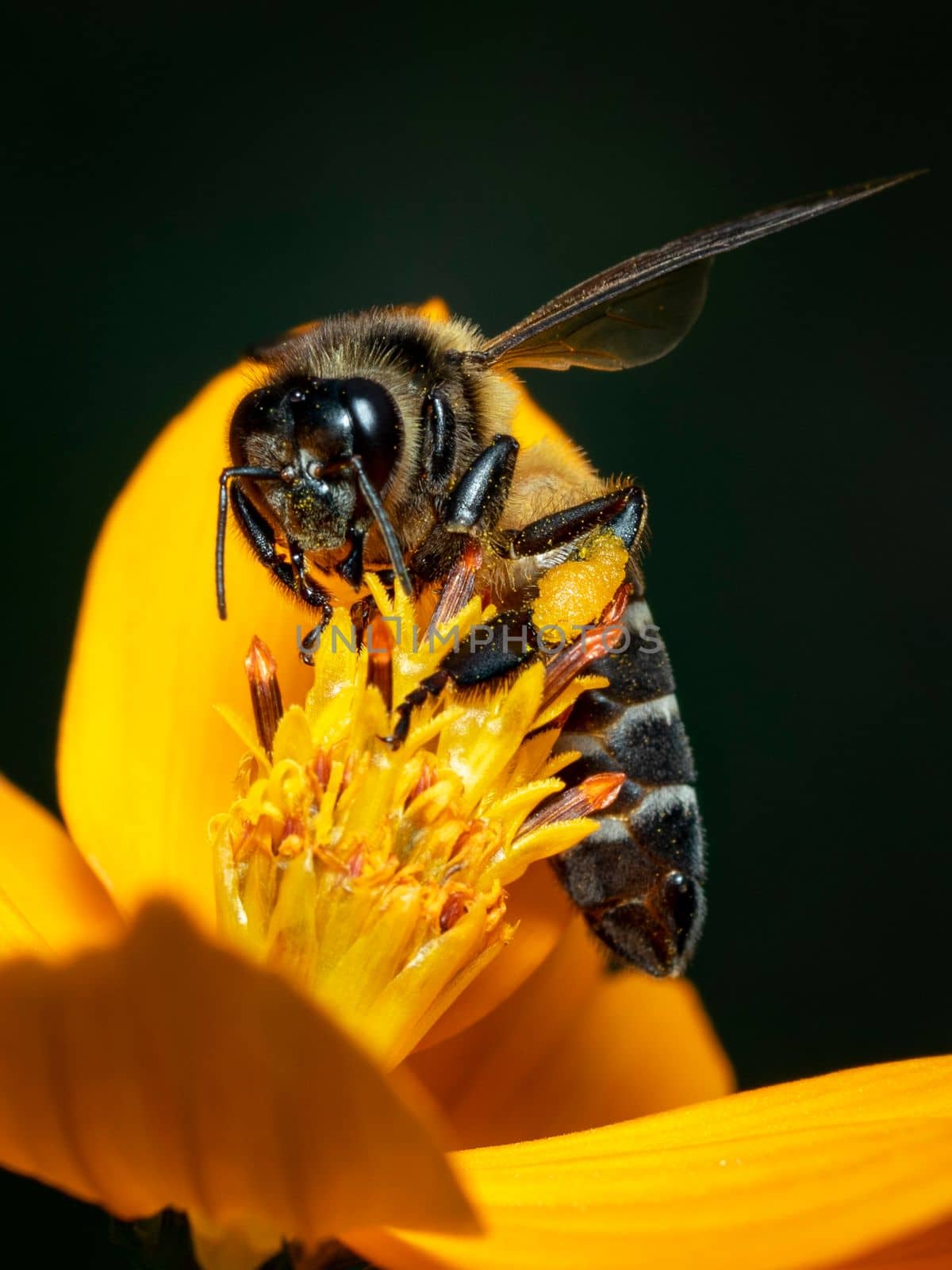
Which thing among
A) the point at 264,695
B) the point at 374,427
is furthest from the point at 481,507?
the point at 264,695

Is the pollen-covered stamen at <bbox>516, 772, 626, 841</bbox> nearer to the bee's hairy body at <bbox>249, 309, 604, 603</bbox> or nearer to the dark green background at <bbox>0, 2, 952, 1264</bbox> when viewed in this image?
the bee's hairy body at <bbox>249, 309, 604, 603</bbox>

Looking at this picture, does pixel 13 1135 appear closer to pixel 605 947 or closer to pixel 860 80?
pixel 605 947

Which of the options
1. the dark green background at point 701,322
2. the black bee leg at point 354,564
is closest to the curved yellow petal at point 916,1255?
the black bee leg at point 354,564

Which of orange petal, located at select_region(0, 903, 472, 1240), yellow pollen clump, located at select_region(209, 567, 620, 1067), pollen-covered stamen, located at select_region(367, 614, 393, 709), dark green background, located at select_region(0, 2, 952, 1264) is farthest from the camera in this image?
dark green background, located at select_region(0, 2, 952, 1264)

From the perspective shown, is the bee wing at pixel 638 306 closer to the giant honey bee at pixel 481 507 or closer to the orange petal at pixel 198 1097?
the giant honey bee at pixel 481 507

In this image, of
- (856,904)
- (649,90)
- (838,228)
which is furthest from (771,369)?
(856,904)

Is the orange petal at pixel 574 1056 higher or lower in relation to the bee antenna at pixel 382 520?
lower

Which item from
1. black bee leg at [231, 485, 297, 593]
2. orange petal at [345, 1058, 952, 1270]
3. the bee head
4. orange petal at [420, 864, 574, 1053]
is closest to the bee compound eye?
the bee head
